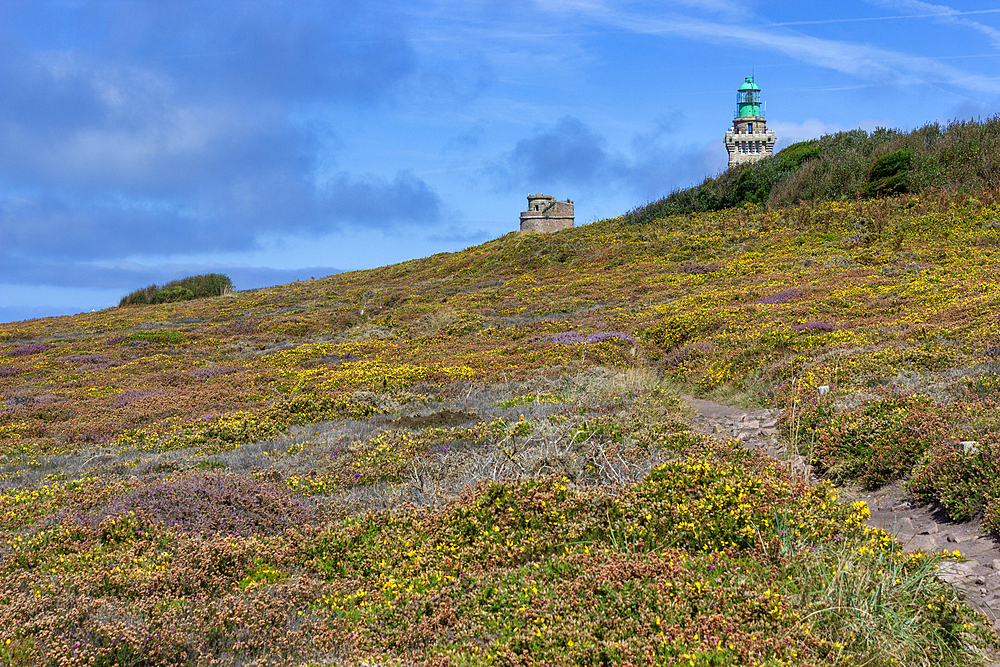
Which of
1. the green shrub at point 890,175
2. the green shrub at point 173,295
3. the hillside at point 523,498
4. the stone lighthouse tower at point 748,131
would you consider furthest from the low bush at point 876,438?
the stone lighthouse tower at point 748,131

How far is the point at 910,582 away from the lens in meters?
5.14

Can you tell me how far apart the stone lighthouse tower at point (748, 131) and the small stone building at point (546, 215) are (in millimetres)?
43279

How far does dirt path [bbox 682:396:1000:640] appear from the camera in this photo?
5605mm

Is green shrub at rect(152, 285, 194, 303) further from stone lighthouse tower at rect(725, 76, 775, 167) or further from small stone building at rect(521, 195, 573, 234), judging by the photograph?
stone lighthouse tower at rect(725, 76, 775, 167)

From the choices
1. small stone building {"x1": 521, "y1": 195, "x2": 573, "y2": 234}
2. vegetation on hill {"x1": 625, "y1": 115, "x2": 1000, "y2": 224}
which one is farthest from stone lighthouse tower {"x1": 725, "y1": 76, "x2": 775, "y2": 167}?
vegetation on hill {"x1": 625, "y1": 115, "x2": 1000, "y2": 224}

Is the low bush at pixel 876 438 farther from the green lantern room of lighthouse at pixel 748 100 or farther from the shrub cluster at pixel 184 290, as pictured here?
the green lantern room of lighthouse at pixel 748 100

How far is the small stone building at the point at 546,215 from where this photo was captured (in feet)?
208

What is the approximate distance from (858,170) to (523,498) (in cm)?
3727

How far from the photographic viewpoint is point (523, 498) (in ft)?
24.0

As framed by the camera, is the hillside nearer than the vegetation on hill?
Yes

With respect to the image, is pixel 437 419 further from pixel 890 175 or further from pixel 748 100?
pixel 748 100

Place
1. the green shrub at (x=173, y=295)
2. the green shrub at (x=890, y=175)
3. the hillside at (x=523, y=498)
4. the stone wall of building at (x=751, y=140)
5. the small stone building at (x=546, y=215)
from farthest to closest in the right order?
the stone wall of building at (x=751, y=140) → the small stone building at (x=546, y=215) → the green shrub at (x=173, y=295) → the green shrub at (x=890, y=175) → the hillside at (x=523, y=498)

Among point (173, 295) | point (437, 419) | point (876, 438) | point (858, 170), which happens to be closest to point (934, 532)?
point (876, 438)

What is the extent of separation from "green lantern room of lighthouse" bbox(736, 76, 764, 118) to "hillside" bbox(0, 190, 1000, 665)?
9171cm
